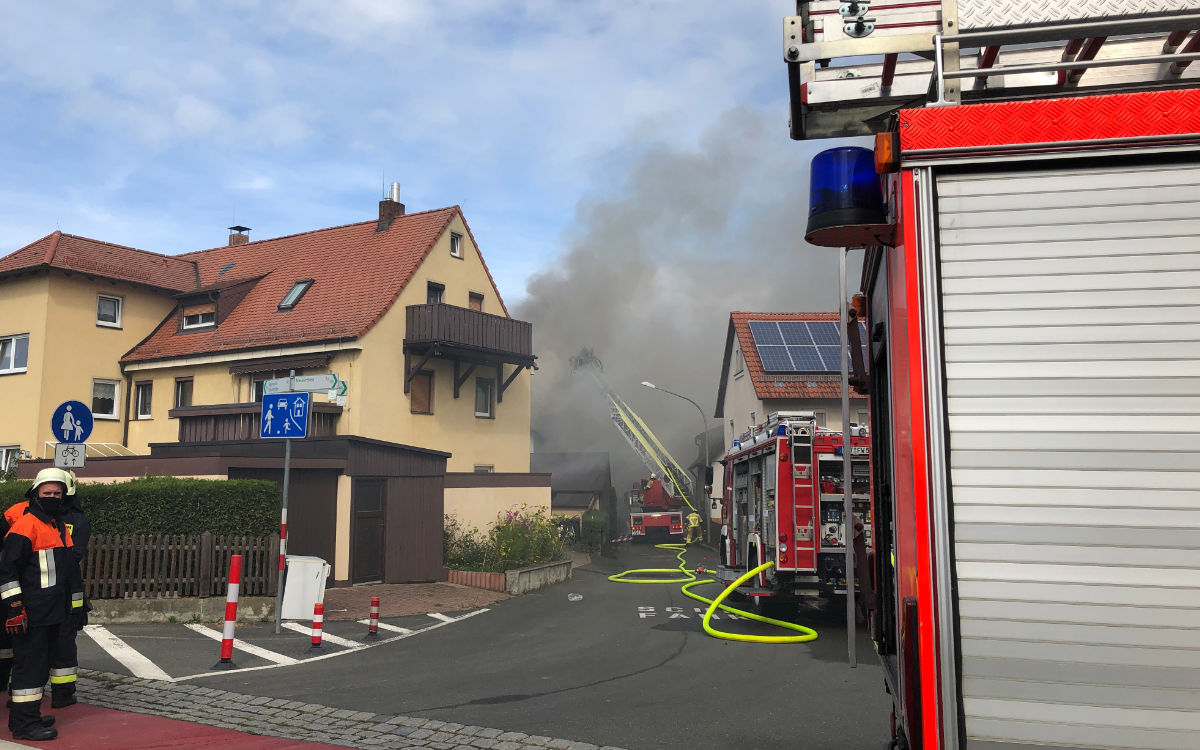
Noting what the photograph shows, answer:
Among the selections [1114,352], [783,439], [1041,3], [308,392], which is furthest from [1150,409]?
[308,392]

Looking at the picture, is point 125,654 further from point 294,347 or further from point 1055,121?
point 294,347

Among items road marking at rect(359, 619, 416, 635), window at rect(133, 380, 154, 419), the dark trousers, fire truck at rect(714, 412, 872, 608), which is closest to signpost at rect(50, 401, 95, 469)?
the dark trousers

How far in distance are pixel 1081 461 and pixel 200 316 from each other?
89.6 feet

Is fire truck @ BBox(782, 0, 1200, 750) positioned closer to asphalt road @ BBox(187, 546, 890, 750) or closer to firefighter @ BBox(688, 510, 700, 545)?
asphalt road @ BBox(187, 546, 890, 750)

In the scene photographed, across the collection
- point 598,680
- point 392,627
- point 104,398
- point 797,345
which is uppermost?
point 797,345

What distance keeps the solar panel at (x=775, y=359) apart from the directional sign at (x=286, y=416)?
1892 centimetres

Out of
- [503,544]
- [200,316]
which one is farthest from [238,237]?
[503,544]

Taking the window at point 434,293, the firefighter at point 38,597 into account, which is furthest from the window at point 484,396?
the firefighter at point 38,597

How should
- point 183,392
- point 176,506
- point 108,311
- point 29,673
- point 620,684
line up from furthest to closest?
1. point 108,311
2. point 183,392
3. point 176,506
4. point 620,684
5. point 29,673

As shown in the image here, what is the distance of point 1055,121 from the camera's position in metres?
2.86

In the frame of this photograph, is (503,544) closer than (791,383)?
Yes

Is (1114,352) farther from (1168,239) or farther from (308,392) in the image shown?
(308,392)

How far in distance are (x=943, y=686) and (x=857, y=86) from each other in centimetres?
256

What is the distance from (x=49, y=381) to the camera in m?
23.4
